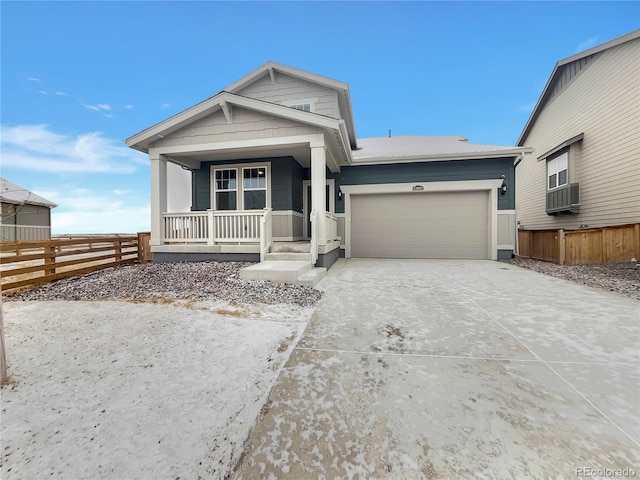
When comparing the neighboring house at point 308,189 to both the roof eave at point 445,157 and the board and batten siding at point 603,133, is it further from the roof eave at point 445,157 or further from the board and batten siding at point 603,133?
the board and batten siding at point 603,133

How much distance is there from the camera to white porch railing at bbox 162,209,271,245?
6.84 metres

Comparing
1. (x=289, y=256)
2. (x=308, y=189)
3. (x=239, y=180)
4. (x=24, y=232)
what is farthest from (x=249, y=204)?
(x=24, y=232)

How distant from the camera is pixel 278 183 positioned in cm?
811

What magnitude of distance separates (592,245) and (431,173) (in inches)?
194

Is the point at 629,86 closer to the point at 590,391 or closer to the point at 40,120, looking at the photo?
the point at 590,391

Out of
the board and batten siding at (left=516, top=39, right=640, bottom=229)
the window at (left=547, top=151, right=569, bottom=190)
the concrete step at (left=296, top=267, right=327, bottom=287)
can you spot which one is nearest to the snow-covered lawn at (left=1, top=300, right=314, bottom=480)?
the concrete step at (left=296, top=267, right=327, bottom=287)

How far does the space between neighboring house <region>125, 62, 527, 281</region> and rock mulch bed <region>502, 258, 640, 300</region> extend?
216 cm

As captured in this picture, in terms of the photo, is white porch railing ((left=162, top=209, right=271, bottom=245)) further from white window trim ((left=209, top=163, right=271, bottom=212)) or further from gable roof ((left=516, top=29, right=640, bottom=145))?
gable roof ((left=516, top=29, right=640, bottom=145))

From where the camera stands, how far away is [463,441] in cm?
140

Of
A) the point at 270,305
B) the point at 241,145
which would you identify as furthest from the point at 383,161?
the point at 270,305

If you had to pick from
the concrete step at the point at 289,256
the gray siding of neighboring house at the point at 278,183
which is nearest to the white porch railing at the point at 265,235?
the concrete step at the point at 289,256

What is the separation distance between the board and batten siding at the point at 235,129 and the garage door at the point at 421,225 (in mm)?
3879

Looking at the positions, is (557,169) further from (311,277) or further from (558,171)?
(311,277)

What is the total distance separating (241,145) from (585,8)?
45.0 ft
